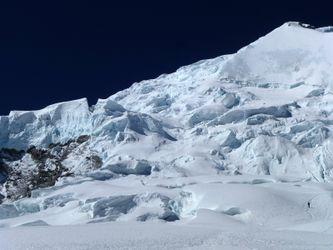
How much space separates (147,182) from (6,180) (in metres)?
22.9

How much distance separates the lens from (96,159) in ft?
188

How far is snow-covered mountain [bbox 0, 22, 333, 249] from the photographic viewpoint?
39594mm

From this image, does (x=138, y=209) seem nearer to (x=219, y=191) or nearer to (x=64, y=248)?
(x=219, y=191)

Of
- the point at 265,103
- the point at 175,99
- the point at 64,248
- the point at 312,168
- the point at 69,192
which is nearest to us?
the point at 64,248

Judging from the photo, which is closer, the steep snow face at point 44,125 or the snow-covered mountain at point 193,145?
the snow-covered mountain at point 193,145

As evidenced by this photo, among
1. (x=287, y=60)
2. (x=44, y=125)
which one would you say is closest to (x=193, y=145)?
(x=44, y=125)

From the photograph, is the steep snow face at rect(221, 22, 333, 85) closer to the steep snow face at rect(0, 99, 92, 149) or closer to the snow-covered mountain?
the snow-covered mountain

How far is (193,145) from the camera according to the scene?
57219mm

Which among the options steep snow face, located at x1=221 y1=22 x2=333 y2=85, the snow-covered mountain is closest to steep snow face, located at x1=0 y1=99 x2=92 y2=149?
the snow-covered mountain

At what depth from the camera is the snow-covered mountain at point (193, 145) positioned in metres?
39.6

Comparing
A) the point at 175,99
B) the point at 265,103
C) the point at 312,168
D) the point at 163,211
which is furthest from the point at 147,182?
the point at 175,99

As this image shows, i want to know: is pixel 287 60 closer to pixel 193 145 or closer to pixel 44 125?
pixel 193 145

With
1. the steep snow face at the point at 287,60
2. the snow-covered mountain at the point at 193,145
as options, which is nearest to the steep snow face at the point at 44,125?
the snow-covered mountain at the point at 193,145

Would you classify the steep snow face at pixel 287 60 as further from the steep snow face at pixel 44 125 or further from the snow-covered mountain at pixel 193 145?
the steep snow face at pixel 44 125
